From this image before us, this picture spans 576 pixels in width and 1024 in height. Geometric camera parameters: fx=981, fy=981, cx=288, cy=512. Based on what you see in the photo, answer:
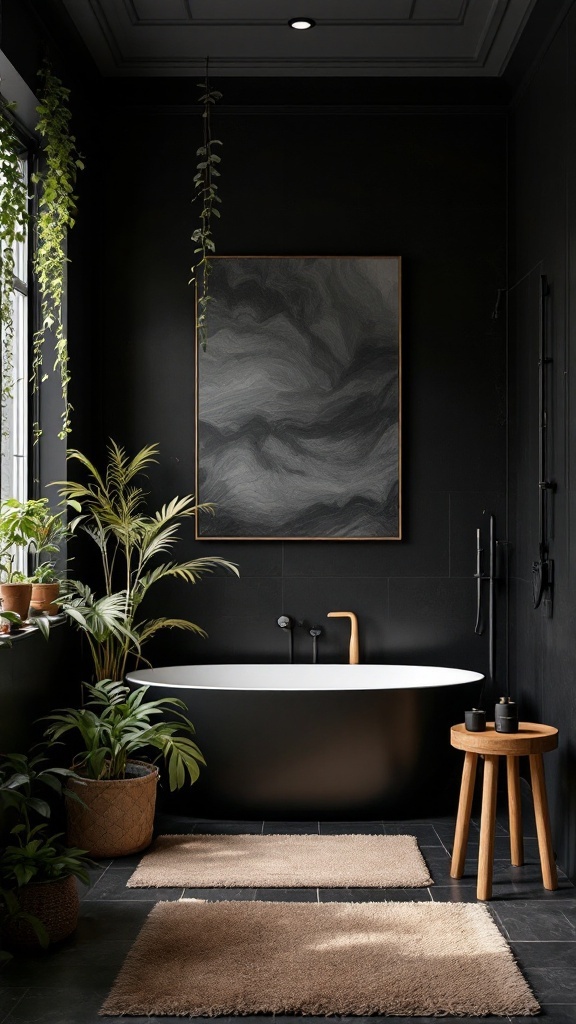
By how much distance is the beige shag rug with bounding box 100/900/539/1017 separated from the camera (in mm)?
2621

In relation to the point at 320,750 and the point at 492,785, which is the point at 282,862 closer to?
the point at 320,750

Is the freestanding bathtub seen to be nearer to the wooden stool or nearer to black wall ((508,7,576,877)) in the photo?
black wall ((508,7,576,877))

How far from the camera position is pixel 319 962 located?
287cm

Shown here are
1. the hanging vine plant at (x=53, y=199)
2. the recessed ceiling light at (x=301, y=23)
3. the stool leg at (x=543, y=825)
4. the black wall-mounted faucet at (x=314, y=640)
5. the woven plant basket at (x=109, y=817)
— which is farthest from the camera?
the black wall-mounted faucet at (x=314, y=640)

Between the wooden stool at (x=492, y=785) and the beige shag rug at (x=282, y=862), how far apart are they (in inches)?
8.9

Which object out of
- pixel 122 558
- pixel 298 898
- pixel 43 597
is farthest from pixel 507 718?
pixel 122 558

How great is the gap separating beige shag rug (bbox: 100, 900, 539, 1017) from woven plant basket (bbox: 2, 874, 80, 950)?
25 cm

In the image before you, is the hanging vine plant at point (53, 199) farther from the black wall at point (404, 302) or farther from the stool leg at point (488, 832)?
the stool leg at point (488, 832)

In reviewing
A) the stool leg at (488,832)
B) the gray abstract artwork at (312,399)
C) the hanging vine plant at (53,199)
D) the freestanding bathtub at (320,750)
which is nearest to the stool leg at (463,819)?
the stool leg at (488,832)

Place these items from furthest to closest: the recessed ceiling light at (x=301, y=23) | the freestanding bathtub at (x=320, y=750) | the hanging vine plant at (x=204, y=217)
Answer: the hanging vine plant at (x=204, y=217)
the recessed ceiling light at (x=301, y=23)
the freestanding bathtub at (x=320, y=750)

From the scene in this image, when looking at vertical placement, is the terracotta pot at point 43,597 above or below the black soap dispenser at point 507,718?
above

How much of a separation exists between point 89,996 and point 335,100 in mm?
4173

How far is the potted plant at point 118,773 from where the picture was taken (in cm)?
380

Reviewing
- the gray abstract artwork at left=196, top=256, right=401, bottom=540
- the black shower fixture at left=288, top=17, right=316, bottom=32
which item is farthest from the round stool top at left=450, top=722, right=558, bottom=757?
the black shower fixture at left=288, top=17, right=316, bottom=32
